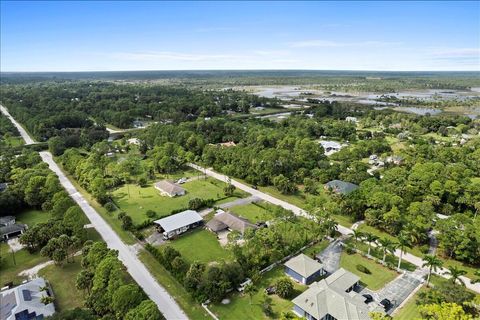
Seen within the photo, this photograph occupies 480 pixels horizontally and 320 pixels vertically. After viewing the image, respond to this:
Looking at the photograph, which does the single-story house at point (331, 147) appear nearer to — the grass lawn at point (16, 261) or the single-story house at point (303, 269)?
the single-story house at point (303, 269)

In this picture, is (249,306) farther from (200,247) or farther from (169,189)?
(169,189)

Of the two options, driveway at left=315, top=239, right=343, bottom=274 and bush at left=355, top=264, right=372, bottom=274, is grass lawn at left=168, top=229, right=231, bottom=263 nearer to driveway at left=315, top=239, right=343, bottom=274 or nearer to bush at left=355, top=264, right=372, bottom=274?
driveway at left=315, top=239, right=343, bottom=274

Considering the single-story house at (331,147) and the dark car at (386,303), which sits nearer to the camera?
the dark car at (386,303)

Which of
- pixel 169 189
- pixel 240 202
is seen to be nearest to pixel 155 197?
pixel 169 189

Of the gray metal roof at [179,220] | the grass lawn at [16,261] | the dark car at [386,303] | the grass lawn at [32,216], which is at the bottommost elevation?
the grass lawn at [16,261]

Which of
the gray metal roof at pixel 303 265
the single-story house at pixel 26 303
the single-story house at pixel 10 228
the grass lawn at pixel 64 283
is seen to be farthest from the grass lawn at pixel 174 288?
the single-story house at pixel 10 228
